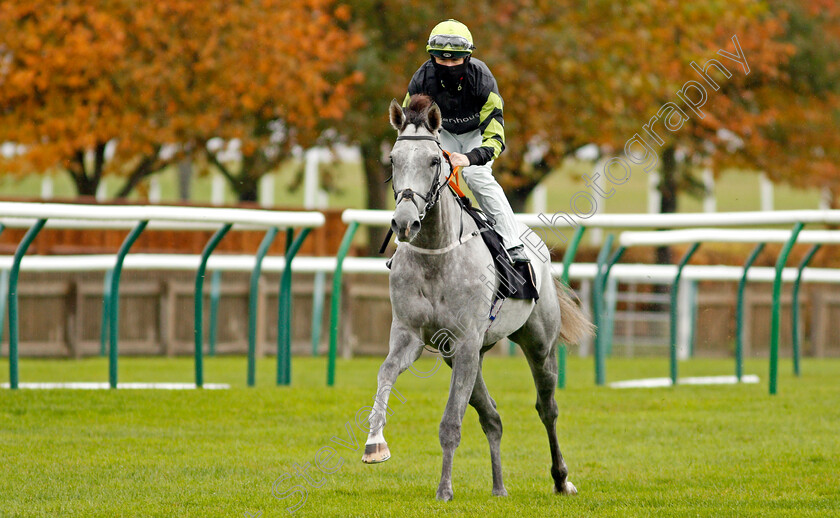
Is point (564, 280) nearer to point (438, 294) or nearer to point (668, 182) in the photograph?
point (438, 294)

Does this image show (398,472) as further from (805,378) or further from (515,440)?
(805,378)

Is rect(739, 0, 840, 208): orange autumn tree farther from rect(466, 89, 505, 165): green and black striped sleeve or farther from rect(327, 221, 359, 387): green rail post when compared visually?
rect(466, 89, 505, 165): green and black striped sleeve

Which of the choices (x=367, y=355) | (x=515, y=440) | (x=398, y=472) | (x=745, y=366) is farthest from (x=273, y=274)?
(x=398, y=472)

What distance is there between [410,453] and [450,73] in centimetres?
261

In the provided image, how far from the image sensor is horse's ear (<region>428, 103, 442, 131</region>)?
Answer: 548cm

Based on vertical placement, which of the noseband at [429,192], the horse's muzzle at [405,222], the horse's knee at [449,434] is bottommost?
the horse's knee at [449,434]

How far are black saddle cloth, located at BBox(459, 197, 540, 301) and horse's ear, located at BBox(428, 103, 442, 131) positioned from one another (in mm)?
718

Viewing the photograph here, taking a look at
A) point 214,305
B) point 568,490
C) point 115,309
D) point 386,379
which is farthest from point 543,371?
point 214,305

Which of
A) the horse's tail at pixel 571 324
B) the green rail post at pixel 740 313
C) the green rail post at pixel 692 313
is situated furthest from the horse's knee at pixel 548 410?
the green rail post at pixel 692 313

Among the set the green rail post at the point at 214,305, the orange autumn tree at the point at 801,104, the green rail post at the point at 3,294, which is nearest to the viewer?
the green rail post at the point at 3,294

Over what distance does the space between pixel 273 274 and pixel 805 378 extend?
7.33 metres

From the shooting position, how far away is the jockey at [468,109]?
5.96m

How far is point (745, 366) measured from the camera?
15.3 meters

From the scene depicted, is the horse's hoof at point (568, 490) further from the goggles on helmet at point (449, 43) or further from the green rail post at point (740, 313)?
the green rail post at point (740, 313)
